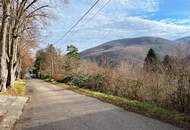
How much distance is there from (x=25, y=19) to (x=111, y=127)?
75.3 feet

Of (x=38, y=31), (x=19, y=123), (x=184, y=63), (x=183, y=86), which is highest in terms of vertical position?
(x=38, y=31)

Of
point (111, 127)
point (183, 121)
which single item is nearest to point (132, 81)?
point (183, 121)

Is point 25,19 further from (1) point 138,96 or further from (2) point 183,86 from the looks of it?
(2) point 183,86

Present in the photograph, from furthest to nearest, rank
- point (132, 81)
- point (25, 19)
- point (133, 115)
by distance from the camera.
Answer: point (25, 19) → point (132, 81) → point (133, 115)

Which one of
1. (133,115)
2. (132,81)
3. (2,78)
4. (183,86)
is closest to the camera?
(133,115)

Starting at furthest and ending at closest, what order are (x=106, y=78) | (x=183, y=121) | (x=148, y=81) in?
(x=106, y=78) < (x=148, y=81) < (x=183, y=121)

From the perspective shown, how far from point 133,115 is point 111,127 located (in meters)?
2.76

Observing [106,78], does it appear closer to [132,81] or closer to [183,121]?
[132,81]

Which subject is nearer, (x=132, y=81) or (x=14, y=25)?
(x=132, y=81)

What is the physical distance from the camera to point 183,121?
1038 centimetres

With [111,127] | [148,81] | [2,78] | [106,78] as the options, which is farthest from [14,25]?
[111,127]

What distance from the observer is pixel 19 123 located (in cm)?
1072

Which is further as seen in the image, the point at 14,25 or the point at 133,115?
the point at 14,25

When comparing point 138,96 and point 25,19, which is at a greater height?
point 25,19
